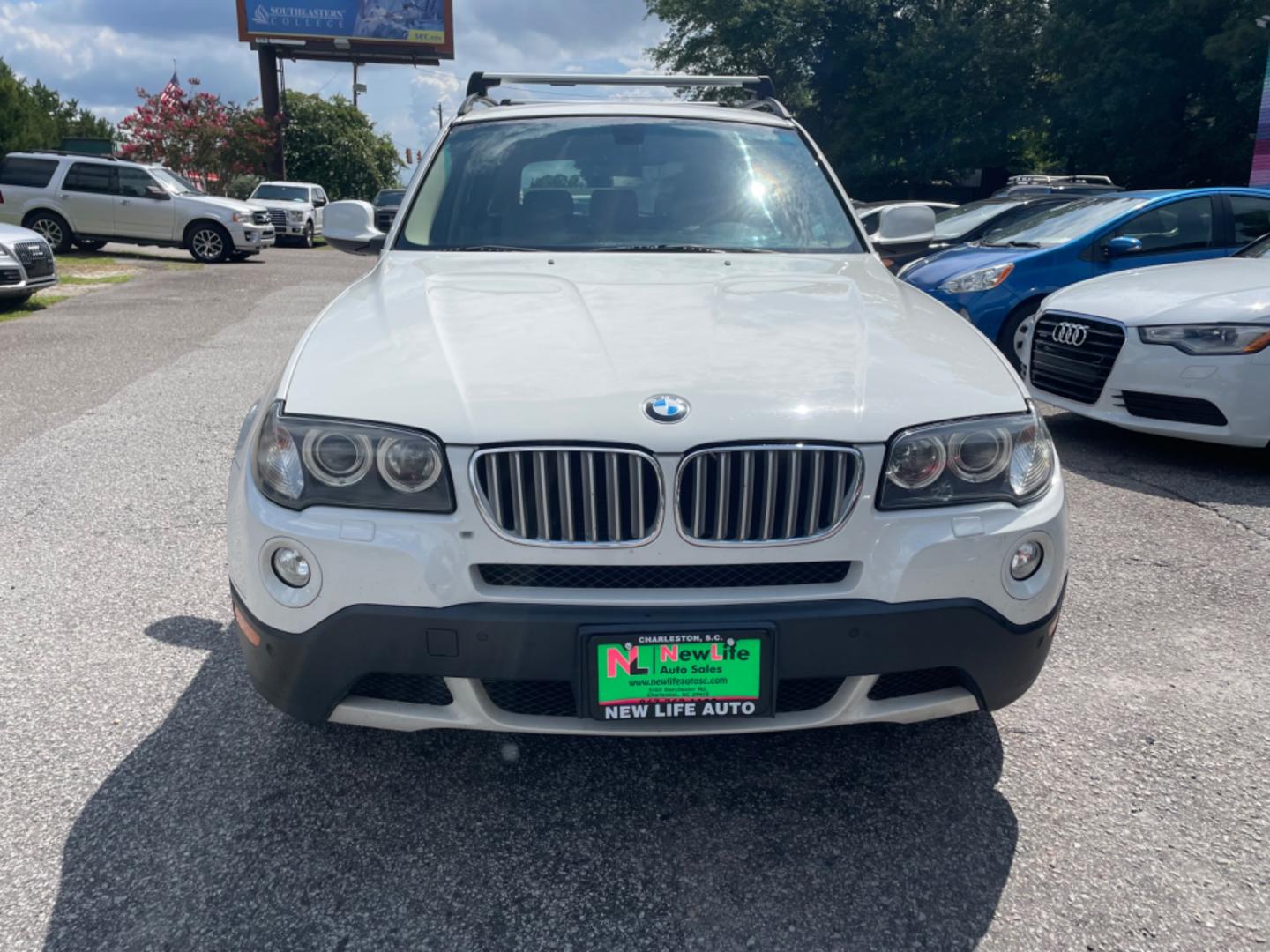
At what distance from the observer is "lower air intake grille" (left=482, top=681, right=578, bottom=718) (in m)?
2.30

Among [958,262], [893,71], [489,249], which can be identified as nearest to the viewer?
[489,249]

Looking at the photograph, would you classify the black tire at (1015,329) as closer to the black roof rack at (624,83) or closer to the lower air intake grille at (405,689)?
the black roof rack at (624,83)

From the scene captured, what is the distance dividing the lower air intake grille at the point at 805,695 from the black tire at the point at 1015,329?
606 centimetres

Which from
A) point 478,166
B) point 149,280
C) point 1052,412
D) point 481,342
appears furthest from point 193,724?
point 149,280

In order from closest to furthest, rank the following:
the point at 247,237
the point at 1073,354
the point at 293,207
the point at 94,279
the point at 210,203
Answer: the point at 1073,354, the point at 94,279, the point at 210,203, the point at 247,237, the point at 293,207

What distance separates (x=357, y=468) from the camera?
2.28 m

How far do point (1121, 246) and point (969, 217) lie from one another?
12.6 feet

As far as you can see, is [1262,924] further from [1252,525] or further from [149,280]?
[149,280]

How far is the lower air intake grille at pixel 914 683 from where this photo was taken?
2.37m

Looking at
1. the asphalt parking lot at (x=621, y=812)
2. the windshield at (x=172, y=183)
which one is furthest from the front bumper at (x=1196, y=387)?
the windshield at (x=172, y=183)

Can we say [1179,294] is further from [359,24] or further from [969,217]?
[359,24]

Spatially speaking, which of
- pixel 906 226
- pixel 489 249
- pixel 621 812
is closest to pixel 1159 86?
pixel 906 226

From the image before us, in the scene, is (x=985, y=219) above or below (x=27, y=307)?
above

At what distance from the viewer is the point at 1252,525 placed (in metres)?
4.88
